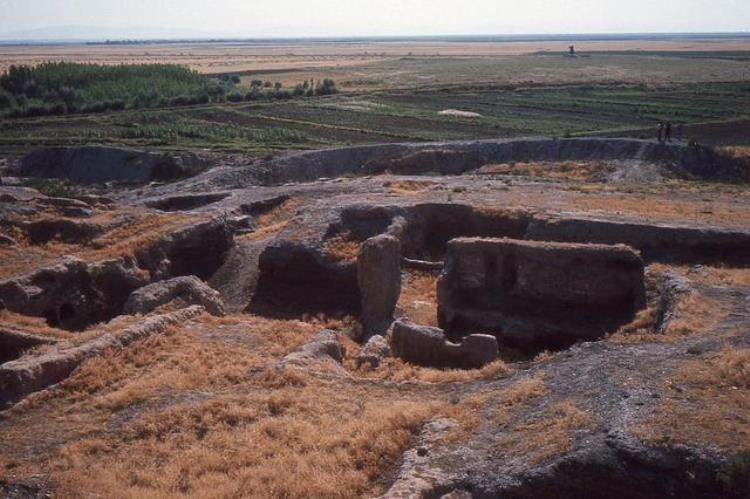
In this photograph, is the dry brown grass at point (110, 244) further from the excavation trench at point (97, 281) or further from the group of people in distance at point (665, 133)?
the group of people in distance at point (665, 133)

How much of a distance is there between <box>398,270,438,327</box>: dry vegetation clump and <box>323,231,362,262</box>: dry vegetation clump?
192 cm

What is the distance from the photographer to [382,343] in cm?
1769

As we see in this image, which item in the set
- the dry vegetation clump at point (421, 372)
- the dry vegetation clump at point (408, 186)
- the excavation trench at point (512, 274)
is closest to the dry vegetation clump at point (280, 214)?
the dry vegetation clump at point (408, 186)

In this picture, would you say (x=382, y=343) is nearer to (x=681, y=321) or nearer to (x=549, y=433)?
(x=681, y=321)

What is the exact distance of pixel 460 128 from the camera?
209 ft

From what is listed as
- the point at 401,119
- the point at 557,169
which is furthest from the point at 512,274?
the point at 401,119

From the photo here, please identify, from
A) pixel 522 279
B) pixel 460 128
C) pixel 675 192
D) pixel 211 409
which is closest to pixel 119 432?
pixel 211 409

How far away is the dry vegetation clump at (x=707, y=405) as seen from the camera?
32.7 feet

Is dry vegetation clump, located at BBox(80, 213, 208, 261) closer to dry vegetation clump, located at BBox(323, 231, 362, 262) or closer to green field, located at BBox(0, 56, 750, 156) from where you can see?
dry vegetation clump, located at BBox(323, 231, 362, 262)

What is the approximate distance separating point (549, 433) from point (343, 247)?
1483 cm

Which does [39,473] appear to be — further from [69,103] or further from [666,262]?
[69,103]

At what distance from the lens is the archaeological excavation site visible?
→ 34.2 feet

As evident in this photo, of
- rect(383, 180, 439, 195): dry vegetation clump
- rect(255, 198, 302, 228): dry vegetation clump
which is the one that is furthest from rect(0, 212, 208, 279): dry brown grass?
rect(383, 180, 439, 195): dry vegetation clump

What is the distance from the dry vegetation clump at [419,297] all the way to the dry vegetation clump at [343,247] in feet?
6.29
